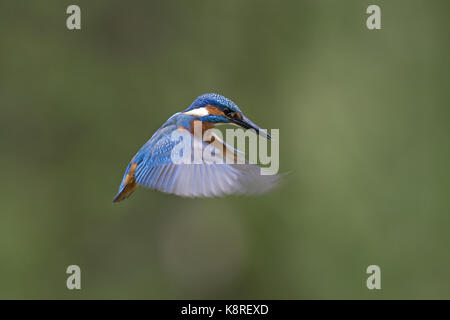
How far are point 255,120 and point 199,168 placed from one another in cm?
191

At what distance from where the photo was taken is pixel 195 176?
2.66 ft

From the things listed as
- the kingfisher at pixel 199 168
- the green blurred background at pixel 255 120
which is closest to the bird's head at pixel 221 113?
the kingfisher at pixel 199 168

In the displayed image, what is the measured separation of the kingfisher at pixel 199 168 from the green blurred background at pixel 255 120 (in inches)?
71.1

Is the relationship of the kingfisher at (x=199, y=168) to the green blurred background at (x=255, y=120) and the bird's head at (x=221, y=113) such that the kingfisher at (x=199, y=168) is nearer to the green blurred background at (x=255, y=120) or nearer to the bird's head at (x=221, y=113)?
the bird's head at (x=221, y=113)

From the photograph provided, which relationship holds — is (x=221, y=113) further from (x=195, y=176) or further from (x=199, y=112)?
(x=195, y=176)

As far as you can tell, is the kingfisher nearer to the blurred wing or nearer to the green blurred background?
the blurred wing

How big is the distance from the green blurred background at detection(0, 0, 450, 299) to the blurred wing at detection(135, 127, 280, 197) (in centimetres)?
186

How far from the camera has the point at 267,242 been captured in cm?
292

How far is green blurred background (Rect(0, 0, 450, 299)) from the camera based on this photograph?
280 cm

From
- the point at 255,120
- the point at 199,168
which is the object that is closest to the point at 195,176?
the point at 199,168

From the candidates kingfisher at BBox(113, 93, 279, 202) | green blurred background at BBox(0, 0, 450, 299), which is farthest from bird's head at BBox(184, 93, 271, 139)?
green blurred background at BBox(0, 0, 450, 299)

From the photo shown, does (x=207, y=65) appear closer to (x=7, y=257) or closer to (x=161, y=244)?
(x=161, y=244)

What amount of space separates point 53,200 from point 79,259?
356 millimetres

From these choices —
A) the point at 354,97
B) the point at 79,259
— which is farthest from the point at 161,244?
the point at 354,97
